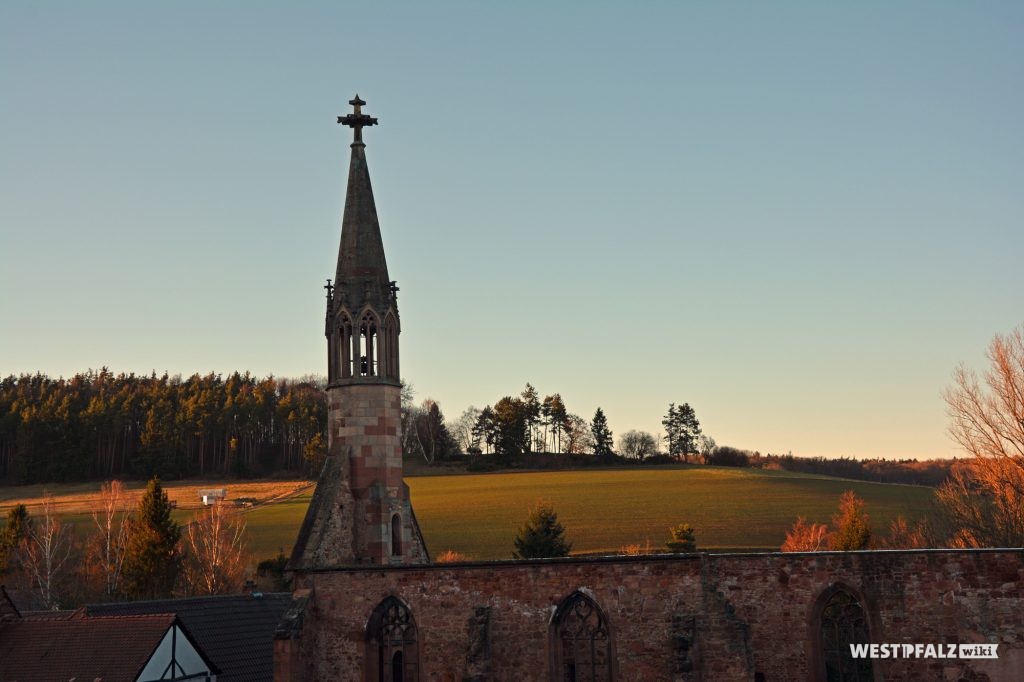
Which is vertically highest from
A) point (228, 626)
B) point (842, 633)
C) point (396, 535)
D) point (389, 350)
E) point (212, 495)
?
point (389, 350)

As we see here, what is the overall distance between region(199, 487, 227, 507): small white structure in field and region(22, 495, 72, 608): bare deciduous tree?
18799 mm

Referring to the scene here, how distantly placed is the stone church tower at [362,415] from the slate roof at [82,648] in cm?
640

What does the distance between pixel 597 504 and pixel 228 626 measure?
50.6 meters

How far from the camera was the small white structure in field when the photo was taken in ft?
278

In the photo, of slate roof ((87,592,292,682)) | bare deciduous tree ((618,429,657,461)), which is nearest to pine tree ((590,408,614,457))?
bare deciduous tree ((618,429,657,461))

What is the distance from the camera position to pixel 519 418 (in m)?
110

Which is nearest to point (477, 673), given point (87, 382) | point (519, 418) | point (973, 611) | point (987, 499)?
point (973, 611)

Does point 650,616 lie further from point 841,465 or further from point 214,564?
point 841,465

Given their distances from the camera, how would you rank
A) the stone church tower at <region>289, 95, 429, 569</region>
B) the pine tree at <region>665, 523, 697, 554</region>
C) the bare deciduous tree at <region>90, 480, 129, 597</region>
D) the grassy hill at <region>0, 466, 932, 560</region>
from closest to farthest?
the stone church tower at <region>289, 95, 429, 569</region> → the pine tree at <region>665, 523, 697, 554</region> → the bare deciduous tree at <region>90, 480, 129, 597</region> → the grassy hill at <region>0, 466, 932, 560</region>

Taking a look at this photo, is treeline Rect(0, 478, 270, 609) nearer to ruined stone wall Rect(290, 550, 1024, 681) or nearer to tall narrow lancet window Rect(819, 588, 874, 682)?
ruined stone wall Rect(290, 550, 1024, 681)

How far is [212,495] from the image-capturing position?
287 feet

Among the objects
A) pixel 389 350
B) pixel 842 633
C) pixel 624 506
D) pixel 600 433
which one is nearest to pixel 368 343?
pixel 389 350

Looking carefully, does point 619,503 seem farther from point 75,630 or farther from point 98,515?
point 75,630

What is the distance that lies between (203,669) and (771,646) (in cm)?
1795
